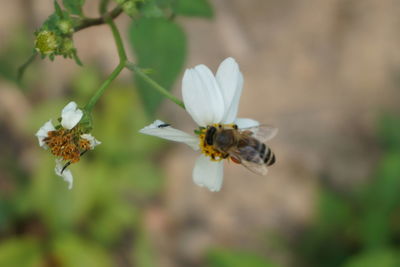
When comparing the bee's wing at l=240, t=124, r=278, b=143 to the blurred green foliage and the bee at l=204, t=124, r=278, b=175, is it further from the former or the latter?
the blurred green foliage

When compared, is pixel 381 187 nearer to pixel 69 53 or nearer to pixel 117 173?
pixel 117 173

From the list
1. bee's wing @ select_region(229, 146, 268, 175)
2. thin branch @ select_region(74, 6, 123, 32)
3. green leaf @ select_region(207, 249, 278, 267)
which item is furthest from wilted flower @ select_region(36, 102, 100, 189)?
green leaf @ select_region(207, 249, 278, 267)

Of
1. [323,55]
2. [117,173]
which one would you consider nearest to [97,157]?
[117,173]

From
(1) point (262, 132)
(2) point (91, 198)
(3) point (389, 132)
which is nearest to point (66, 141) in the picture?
(1) point (262, 132)

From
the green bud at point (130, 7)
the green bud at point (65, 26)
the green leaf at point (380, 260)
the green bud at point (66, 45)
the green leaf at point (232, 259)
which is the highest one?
the green bud at point (130, 7)

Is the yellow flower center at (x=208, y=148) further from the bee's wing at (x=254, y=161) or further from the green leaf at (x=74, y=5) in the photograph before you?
the green leaf at (x=74, y=5)


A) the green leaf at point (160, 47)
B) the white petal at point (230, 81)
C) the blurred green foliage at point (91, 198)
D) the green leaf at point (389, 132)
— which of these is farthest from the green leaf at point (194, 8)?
the green leaf at point (389, 132)

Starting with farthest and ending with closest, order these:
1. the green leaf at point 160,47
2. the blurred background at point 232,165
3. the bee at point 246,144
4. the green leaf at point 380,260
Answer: the blurred background at point 232,165 < the green leaf at point 380,260 < the green leaf at point 160,47 < the bee at point 246,144
